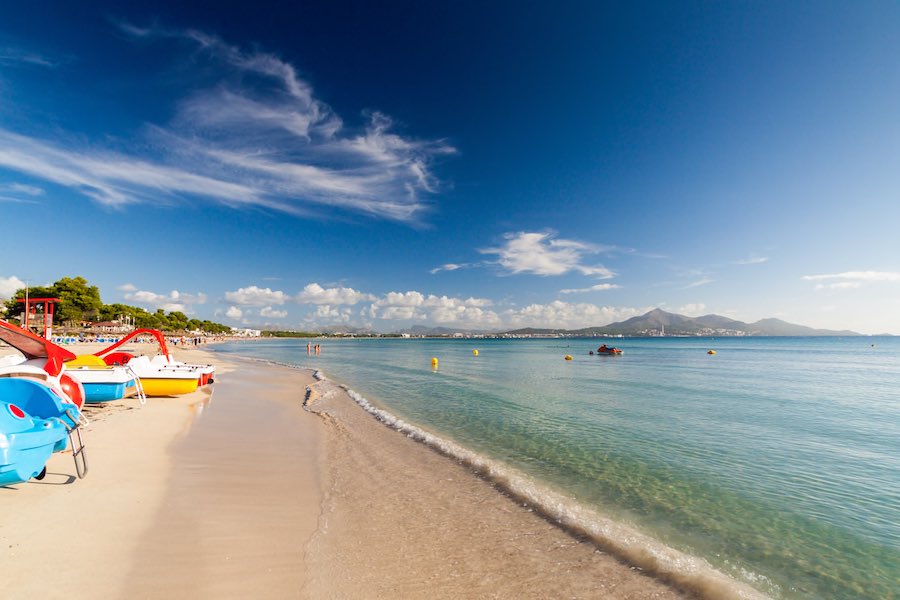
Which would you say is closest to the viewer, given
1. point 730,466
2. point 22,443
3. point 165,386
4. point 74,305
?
point 22,443

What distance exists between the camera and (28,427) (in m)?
5.64

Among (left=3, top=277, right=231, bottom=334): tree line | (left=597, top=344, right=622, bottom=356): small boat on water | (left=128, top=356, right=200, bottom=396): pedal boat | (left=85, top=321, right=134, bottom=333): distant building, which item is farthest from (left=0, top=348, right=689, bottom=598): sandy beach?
(left=85, top=321, right=134, bottom=333): distant building

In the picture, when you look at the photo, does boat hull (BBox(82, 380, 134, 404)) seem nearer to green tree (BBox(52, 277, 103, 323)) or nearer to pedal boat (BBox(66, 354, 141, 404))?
pedal boat (BBox(66, 354, 141, 404))

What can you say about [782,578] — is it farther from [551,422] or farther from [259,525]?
[551,422]

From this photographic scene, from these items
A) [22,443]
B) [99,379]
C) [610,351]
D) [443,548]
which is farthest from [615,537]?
[610,351]

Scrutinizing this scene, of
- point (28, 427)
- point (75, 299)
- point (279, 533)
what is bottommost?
point (279, 533)

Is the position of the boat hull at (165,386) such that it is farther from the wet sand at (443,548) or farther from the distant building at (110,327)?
the distant building at (110,327)

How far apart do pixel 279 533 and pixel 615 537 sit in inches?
198

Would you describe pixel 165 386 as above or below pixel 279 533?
above

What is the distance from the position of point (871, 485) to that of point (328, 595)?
11.7 m

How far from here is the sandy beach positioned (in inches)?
176

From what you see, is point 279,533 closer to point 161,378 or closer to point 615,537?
point 615,537

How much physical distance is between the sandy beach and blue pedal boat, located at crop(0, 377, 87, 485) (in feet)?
2.07

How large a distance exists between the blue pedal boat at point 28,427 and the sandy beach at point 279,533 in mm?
629
